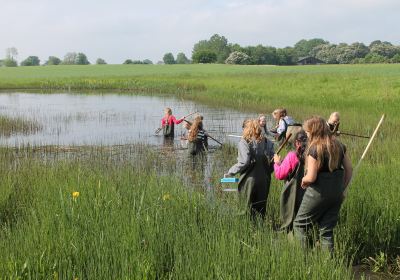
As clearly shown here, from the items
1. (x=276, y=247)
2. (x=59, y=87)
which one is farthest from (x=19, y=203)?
(x=59, y=87)

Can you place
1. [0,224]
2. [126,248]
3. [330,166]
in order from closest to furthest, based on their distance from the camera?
[126,248]
[330,166]
[0,224]

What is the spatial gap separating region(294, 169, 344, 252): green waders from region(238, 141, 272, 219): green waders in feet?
3.54

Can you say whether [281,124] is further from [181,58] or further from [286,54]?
[181,58]

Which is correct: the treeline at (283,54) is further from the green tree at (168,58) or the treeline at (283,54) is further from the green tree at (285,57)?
the green tree at (168,58)

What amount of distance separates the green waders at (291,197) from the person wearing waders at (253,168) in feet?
1.63

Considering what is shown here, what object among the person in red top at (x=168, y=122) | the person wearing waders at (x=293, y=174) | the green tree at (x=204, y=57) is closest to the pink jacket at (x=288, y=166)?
the person wearing waders at (x=293, y=174)

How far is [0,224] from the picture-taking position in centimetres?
656

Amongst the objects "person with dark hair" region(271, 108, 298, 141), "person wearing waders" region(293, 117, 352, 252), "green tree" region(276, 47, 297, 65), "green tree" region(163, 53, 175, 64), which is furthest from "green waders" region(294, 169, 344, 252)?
"green tree" region(163, 53, 175, 64)

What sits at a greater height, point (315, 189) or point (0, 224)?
point (315, 189)

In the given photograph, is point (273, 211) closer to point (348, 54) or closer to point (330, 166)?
point (330, 166)

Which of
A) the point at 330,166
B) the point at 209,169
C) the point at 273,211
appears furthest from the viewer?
the point at 209,169

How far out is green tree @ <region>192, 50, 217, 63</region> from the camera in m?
115

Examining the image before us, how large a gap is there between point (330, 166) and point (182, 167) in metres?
6.92

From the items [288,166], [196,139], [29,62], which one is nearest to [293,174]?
[288,166]
